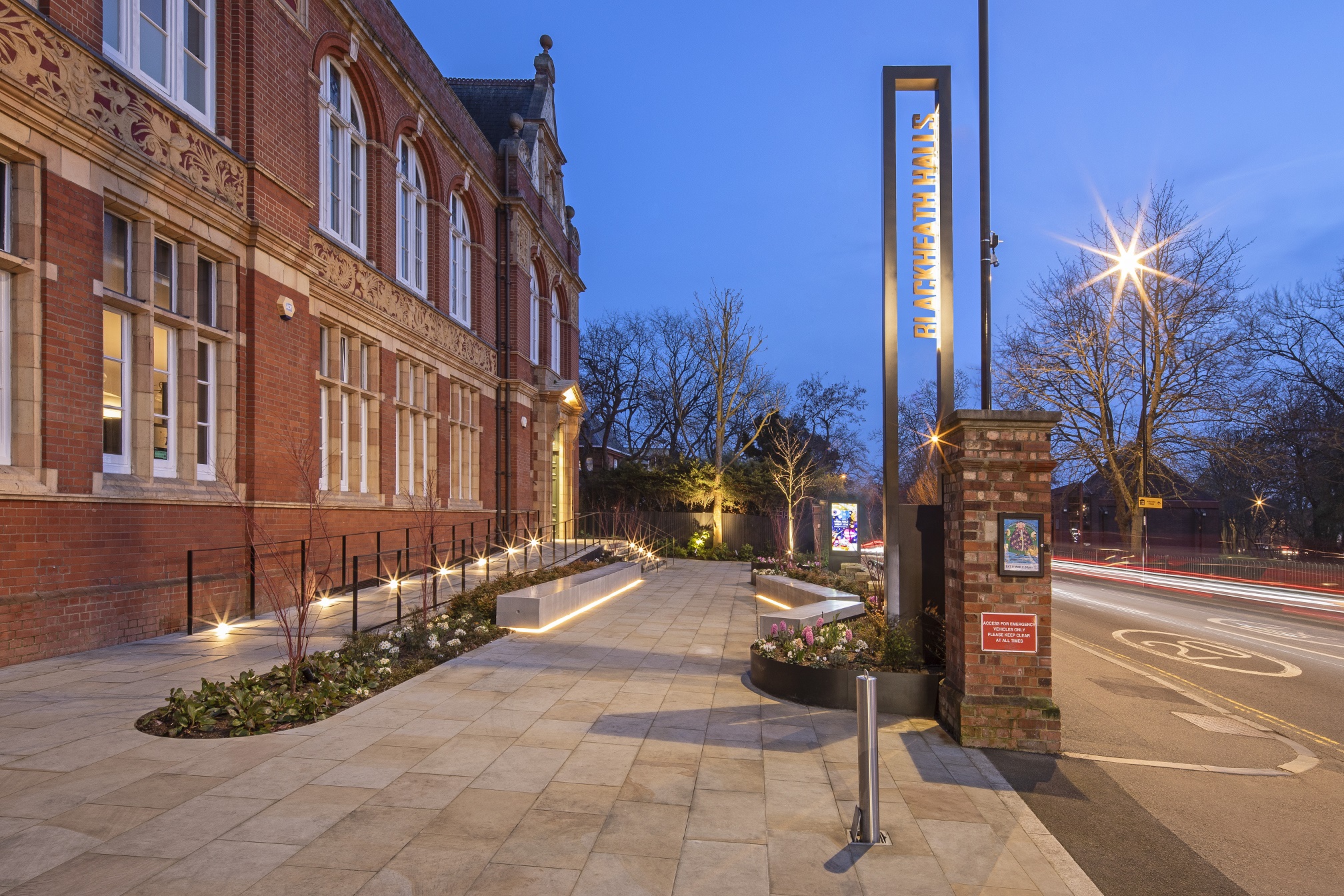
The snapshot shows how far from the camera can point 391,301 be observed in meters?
17.6

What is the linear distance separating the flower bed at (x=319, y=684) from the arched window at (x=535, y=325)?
1830 centimetres

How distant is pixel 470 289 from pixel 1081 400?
24514mm

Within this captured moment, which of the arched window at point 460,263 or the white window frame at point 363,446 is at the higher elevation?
the arched window at point 460,263

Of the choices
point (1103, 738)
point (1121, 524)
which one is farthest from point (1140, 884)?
point (1121, 524)

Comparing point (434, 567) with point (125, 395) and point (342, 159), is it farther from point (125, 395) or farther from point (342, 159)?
point (342, 159)

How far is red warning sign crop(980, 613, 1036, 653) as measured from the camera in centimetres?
611

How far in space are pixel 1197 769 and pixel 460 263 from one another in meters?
21.0

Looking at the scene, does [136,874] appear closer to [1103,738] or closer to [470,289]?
[1103,738]

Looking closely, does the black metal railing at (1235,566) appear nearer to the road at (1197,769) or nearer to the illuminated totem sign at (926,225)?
the road at (1197,769)

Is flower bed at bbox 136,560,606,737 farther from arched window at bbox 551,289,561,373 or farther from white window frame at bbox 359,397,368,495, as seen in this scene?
arched window at bbox 551,289,561,373

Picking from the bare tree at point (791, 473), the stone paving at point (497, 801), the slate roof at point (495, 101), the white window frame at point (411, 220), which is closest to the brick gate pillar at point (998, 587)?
the stone paving at point (497, 801)

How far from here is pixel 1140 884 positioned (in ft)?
13.0

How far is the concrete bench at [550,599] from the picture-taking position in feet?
37.4

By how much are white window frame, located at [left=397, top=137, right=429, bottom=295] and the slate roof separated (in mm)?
8469
